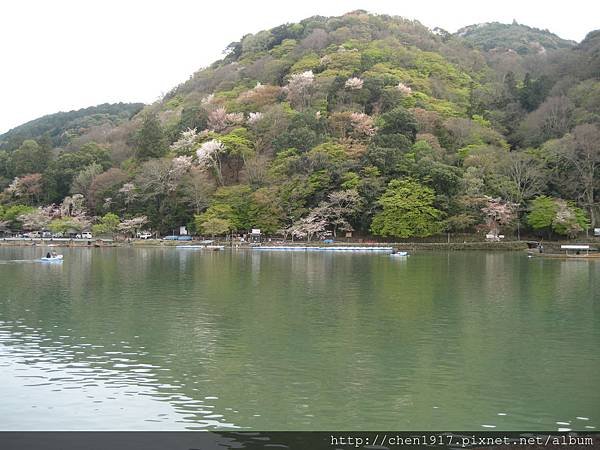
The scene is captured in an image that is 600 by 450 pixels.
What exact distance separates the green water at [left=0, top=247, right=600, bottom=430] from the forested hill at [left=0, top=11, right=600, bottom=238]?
29668mm

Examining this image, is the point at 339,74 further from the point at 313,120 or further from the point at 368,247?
the point at 368,247

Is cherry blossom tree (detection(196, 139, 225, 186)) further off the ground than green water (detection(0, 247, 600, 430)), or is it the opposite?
cherry blossom tree (detection(196, 139, 225, 186))

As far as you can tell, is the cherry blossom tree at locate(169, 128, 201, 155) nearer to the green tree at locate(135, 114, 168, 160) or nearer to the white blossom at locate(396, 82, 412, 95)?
the green tree at locate(135, 114, 168, 160)

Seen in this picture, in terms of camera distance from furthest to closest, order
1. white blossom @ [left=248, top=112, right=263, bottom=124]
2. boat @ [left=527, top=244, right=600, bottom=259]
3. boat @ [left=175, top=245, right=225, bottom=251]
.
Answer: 1. white blossom @ [left=248, top=112, right=263, bottom=124]
2. boat @ [left=175, top=245, right=225, bottom=251]
3. boat @ [left=527, top=244, right=600, bottom=259]

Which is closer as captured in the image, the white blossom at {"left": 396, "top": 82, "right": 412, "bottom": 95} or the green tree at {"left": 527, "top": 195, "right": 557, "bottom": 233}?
the green tree at {"left": 527, "top": 195, "right": 557, "bottom": 233}

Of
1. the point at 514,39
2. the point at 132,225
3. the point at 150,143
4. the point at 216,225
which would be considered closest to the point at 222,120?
the point at 150,143

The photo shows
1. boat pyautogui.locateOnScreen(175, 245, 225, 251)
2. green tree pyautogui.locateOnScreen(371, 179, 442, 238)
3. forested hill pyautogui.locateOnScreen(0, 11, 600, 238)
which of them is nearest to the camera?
green tree pyautogui.locateOnScreen(371, 179, 442, 238)

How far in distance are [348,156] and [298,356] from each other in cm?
4641

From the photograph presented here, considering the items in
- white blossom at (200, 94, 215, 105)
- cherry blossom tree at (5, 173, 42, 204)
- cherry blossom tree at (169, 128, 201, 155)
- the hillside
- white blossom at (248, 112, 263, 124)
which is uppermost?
the hillside

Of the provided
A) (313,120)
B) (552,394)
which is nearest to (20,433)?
(552,394)

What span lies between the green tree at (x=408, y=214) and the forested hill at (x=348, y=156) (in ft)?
0.39

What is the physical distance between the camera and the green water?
850 centimetres

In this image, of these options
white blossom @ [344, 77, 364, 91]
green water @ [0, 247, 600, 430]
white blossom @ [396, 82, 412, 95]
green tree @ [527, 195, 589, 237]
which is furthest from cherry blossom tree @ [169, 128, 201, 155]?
green water @ [0, 247, 600, 430]

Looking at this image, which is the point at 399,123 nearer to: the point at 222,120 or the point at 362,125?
the point at 362,125
